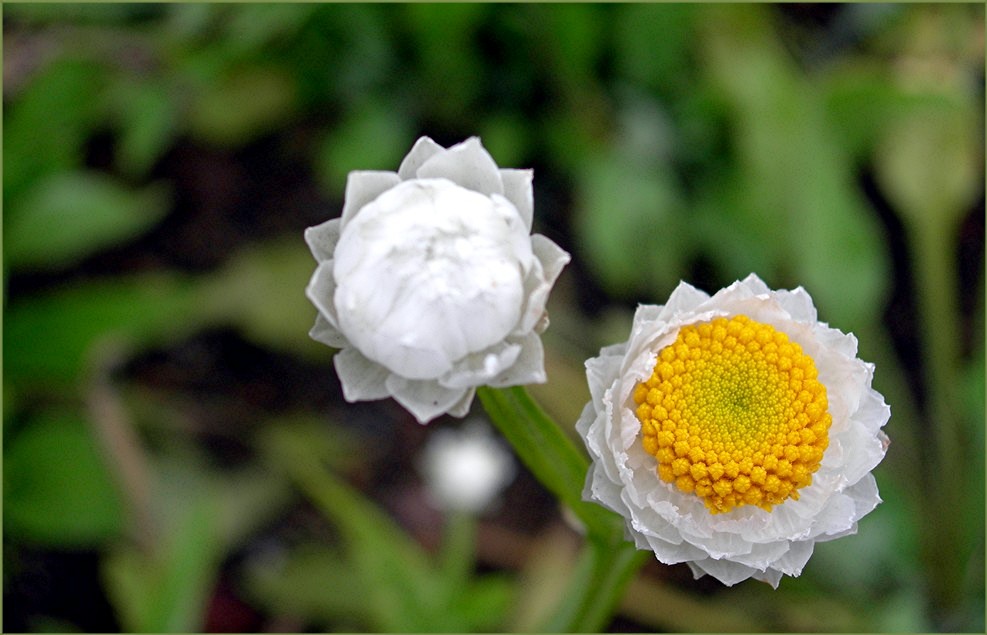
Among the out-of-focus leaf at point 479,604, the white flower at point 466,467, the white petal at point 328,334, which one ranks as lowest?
the white flower at point 466,467

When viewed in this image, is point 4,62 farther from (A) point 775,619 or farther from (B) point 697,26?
(A) point 775,619

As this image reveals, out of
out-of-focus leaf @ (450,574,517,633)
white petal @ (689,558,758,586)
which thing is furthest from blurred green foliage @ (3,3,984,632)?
white petal @ (689,558,758,586)

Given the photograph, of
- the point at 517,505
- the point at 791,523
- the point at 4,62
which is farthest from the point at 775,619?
the point at 4,62

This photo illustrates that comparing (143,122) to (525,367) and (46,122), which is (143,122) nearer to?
(46,122)

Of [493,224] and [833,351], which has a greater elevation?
[493,224]

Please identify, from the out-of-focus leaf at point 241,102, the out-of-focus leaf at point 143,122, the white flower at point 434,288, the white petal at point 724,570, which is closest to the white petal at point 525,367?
the white flower at point 434,288

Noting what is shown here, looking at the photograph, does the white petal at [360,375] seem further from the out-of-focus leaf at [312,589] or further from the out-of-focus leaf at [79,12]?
the out-of-focus leaf at [79,12]
